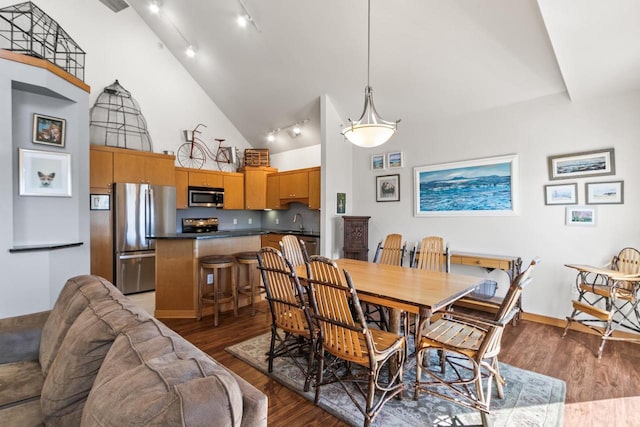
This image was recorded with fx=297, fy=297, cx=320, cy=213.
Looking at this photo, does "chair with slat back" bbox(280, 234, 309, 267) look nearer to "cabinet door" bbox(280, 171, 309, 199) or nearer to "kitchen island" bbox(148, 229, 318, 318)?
"kitchen island" bbox(148, 229, 318, 318)

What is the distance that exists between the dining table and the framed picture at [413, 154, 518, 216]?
1804 millimetres

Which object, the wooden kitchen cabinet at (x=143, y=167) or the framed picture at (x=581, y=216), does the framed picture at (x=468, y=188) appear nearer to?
the framed picture at (x=581, y=216)

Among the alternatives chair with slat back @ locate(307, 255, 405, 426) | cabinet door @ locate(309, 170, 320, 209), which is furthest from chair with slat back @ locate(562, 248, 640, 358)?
cabinet door @ locate(309, 170, 320, 209)

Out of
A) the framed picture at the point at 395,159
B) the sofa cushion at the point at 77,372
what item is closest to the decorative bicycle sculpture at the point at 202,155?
the framed picture at the point at 395,159

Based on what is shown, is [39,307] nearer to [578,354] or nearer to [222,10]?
[222,10]

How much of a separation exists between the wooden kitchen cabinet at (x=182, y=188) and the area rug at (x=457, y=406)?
3816 millimetres

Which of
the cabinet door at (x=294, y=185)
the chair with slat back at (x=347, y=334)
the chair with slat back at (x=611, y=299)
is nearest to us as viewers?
the chair with slat back at (x=347, y=334)

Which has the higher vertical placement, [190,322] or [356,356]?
[356,356]

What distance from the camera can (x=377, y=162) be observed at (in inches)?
197

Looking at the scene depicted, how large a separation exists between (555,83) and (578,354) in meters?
2.88

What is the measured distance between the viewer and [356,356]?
72.4 inches

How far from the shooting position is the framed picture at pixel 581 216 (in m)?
3.28

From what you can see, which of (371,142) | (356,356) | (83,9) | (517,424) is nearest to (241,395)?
(356,356)

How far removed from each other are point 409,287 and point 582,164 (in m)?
2.77
